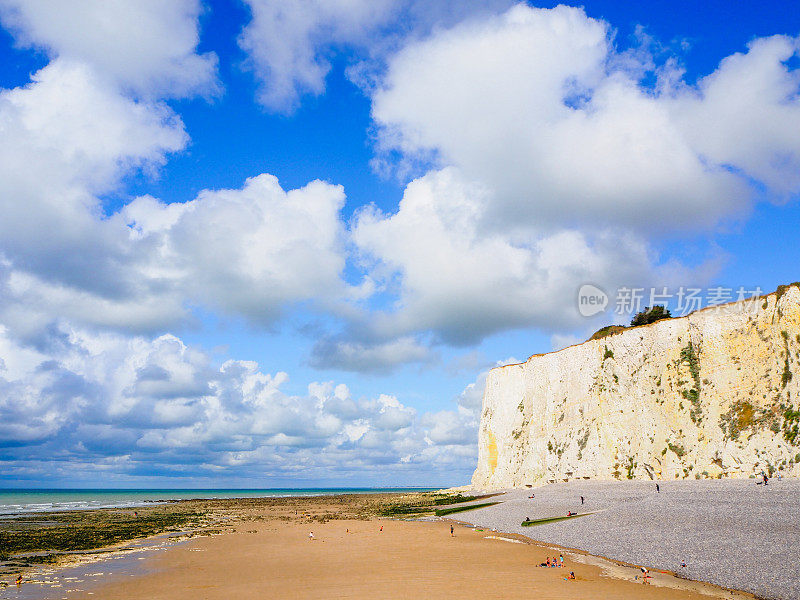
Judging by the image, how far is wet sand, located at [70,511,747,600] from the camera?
17328mm

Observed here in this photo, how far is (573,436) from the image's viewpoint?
56312mm

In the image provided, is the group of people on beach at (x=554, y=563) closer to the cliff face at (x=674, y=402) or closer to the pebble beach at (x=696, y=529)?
the pebble beach at (x=696, y=529)

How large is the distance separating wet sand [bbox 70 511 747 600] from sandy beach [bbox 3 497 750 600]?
0.04 metres

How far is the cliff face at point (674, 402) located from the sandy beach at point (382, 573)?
21270 mm

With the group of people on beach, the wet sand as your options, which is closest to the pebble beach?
the wet sand

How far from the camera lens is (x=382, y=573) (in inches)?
831

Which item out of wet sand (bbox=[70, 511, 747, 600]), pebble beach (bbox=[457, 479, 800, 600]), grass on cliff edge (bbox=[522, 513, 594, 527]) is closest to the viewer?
pebble beach (bbox=[457, 479, 800, 600])

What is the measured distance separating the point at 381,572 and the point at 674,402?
36.6 m

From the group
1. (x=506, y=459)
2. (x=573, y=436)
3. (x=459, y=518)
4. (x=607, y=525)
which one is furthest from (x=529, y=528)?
(x=506, y=459)

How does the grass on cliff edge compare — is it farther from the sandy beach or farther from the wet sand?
the sandy beach

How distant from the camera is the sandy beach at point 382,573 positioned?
683 inches

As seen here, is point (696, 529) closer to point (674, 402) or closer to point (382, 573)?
point (382, 573)

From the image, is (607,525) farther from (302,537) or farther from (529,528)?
(302,537)

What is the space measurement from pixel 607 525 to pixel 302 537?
2008cm
